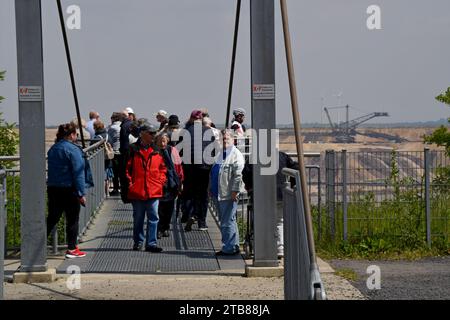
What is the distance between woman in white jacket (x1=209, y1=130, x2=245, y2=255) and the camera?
14266mm

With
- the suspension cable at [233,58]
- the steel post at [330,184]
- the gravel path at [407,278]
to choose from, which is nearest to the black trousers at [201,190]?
the suspension cable at [233,58]

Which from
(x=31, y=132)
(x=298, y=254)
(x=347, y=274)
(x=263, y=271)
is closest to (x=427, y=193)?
(x=347, y=274)

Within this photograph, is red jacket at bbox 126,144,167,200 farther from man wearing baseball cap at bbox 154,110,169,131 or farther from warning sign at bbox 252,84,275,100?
man wearing baseball cap at bbox 154,110,169,131

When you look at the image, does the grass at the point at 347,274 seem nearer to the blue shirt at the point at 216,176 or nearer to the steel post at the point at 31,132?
the blue shirt at the point at 216,176

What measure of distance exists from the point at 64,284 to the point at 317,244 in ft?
16.2

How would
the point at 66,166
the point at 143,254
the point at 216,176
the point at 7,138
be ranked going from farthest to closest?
1. the point at 7,138
2. the point at 216,176
3. the point at 143,254
4. the point at 66,166

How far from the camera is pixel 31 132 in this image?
41.7ft

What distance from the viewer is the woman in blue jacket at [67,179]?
1401 centimetres

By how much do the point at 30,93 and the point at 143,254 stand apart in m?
3.08

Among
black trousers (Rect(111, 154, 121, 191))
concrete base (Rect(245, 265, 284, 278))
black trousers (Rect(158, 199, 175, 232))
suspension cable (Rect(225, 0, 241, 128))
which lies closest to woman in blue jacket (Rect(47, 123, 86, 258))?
black trousers (Rect(158, 199, 175, 232))

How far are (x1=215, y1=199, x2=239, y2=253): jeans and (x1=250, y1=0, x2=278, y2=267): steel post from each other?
1.20 metres

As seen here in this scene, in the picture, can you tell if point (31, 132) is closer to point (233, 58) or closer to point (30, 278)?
point (30, 278)

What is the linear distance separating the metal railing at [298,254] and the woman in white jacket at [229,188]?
4674 mm

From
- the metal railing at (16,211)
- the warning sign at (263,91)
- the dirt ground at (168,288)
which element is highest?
the warning sign at (263,91)
